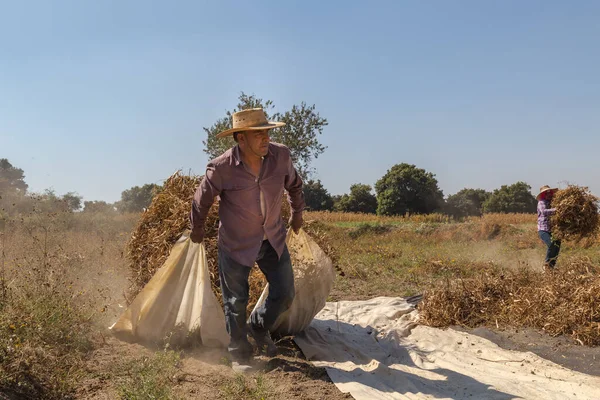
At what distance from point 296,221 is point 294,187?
0.41 meters

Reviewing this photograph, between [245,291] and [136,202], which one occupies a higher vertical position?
[136,202]

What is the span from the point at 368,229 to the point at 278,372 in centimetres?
1842

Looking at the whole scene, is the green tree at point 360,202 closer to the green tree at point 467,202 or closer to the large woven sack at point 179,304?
the green tree at point 467,202

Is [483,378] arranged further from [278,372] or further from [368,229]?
[368,229]

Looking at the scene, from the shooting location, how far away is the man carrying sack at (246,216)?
14.2 ft

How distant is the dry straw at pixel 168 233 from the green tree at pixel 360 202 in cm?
3829

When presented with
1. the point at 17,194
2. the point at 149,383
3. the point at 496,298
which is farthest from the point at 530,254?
the point at 17,194

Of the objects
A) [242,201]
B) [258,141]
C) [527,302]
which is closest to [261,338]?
[242,201]

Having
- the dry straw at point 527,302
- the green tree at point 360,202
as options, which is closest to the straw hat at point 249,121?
the dry straw at point 527,302

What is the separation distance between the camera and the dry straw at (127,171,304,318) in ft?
17.8

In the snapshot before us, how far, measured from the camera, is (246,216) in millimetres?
4391

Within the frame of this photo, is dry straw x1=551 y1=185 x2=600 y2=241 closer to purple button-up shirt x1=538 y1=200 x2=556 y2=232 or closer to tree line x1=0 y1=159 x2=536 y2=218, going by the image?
purple button-up shirt x1=538 y1=200 x2=556 y2=232

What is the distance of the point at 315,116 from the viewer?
23.5 metres

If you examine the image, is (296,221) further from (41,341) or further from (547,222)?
(547,222)
